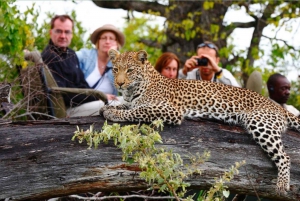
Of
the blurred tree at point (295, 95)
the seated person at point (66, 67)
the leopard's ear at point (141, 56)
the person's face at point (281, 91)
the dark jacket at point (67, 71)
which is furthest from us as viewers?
the blurred tree at point (295, 95)

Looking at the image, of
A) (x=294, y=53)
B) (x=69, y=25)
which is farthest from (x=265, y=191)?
(x=294, y=53)

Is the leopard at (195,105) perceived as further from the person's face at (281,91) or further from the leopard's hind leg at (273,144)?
the person's face at (281,91)

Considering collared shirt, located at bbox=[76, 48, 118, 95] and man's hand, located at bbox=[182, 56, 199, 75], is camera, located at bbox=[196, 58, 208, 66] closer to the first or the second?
man's hand, located at bbox=[182, 56, 199, 75]

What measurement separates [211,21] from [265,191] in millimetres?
8126

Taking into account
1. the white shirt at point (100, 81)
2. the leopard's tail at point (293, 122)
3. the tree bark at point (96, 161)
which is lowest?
the tree bark at point (96, 161)

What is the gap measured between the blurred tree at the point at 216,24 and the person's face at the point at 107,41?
4601 millimetres

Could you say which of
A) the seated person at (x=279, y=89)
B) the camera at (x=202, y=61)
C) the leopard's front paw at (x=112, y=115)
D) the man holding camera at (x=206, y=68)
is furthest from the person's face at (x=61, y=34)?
the seated person at (x=279, y=89)

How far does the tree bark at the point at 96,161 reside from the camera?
6.36 m

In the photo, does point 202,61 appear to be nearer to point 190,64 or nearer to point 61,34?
point 190,64

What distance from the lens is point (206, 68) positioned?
908cm

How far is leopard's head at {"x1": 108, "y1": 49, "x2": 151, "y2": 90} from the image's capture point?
24.1ft

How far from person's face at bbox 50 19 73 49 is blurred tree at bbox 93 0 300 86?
5047 millimetres

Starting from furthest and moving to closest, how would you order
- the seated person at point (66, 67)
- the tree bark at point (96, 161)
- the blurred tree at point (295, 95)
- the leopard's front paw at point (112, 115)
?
the blurred tree at point (295, 95)
the seated person at point (66, 67)
the leopard's front paw at point (112, 115)
the tree bark at point (96, 161)

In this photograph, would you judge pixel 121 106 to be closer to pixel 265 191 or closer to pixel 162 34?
pixel 265 191
